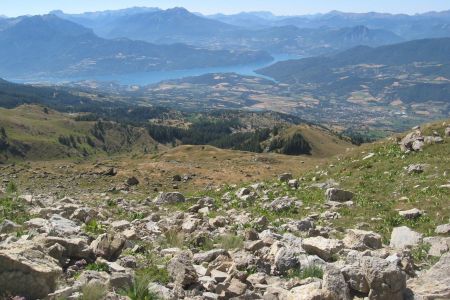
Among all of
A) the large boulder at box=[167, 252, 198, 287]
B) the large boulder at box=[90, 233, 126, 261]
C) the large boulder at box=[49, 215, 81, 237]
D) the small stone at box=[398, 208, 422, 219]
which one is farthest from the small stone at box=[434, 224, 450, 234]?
the large boulder at box=[49, 215, 81, 237]

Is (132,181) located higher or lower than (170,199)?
lower

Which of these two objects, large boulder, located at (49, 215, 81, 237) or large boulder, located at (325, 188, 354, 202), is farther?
large boulder, located at (325, 188, 354, 202)

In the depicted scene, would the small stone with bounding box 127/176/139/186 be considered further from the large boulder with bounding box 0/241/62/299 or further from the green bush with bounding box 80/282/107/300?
the green bush with bounding box 80/282/107/300

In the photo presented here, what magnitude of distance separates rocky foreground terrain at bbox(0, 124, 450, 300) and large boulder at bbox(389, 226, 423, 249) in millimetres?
35

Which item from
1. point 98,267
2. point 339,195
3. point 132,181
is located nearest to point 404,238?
point 339,195

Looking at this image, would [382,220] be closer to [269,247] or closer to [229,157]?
[269,247]

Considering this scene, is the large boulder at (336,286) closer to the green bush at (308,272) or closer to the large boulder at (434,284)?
the large boulder at (434,284)

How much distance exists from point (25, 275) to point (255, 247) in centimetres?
684

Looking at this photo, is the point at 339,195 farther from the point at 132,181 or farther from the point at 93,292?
the point at 132,181

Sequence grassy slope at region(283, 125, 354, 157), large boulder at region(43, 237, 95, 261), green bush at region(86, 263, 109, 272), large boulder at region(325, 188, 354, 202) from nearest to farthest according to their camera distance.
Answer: green bush at region(86, 263, 109, 272)
large boulder at region(43, 237, 95, 261)
large boulder at region(325, 188, 354, 202)
grassy slope at region(283, 125, 354, 157)

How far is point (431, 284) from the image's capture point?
10.4m

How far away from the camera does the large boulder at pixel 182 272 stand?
36.1 feet

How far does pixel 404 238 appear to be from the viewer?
16.5 meters

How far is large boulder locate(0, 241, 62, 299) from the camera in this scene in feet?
30.1
